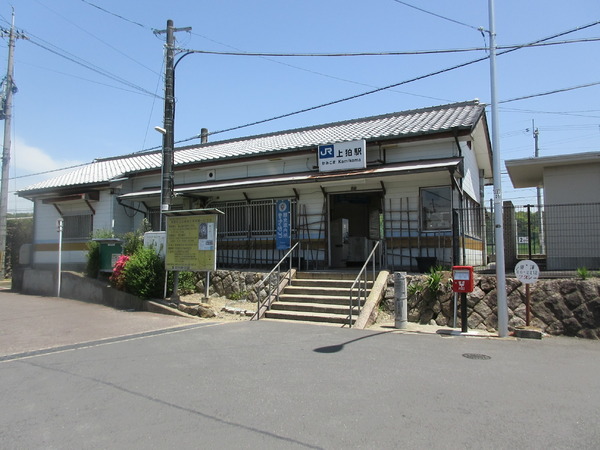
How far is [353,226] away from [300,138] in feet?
13.2

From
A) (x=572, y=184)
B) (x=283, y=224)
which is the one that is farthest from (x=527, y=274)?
(x=283, y=224)

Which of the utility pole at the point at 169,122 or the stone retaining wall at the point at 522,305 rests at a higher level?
the utility pole at the point at 169,122

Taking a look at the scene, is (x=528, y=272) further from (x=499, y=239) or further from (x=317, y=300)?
(x=317, y=300)

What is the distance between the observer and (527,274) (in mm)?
8570

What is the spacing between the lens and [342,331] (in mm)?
8758

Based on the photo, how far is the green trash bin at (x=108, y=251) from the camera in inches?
565

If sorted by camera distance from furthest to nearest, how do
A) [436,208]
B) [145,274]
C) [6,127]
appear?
[6,127] → [436,208] → [145,274]

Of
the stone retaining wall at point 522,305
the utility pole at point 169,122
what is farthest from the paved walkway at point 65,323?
the stone retaining wall at point 522,305

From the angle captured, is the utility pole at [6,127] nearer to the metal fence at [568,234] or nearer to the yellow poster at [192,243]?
the yellow poster at [192,243]

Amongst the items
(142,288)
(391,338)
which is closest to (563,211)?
(391,338)

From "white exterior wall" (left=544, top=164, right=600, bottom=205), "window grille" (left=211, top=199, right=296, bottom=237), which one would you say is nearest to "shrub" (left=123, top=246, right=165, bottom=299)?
"window grille" (left=211, top=199, right=296, bottom=237)

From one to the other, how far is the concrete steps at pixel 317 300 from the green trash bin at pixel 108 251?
626 centimetres

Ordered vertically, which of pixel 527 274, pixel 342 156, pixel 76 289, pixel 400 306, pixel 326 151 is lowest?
pixel 76 289

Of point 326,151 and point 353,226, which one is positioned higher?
point 326,151
